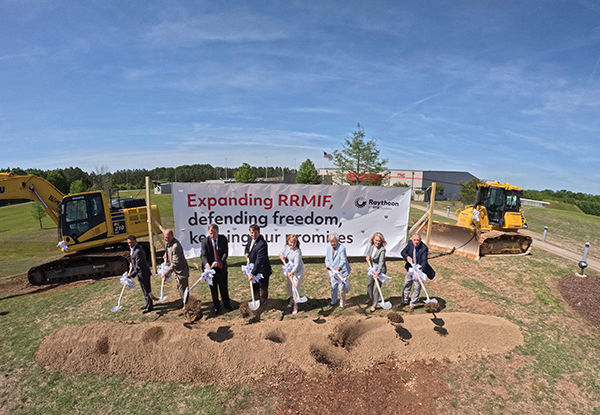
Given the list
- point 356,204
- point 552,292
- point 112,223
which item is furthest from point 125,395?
point 552,292

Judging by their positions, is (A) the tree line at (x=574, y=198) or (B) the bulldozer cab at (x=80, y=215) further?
(A) the tree line at (x=574, y=198)

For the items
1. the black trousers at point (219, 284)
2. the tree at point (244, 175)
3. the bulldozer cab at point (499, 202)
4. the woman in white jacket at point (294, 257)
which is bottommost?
the black trousers at point (219, 284)

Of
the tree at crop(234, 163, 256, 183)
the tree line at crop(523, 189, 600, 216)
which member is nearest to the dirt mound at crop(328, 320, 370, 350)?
the tree line at crop(523, 189, 600, 216)

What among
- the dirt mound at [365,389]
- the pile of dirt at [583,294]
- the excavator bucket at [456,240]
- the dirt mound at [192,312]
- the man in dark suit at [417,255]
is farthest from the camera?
the excavator bucket at [456,240]

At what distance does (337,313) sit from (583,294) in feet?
25.2

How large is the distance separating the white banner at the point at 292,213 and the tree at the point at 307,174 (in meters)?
48.9

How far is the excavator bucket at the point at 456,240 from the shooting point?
38.8 feet

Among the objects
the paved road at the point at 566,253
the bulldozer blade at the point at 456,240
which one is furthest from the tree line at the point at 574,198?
the bulldozer blade at the point at 456,240

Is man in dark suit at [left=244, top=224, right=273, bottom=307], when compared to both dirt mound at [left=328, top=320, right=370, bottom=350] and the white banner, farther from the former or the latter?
the white banner

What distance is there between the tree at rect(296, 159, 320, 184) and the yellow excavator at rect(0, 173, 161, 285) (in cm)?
4978

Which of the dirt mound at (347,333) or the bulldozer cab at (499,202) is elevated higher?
the bulldozer cab at (499,202)

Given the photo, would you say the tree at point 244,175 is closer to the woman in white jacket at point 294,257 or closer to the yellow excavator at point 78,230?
the yellow excavator at point 78,230

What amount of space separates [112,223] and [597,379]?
44.9 ft

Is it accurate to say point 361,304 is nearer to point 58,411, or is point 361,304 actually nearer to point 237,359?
point 237,359
